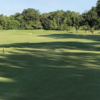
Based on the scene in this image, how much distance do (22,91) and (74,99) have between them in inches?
43.9

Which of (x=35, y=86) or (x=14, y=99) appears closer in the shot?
(x=14, y=99)

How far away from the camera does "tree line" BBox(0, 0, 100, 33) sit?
50.7 m

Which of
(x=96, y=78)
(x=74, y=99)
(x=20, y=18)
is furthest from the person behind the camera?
(x=20, y=18)

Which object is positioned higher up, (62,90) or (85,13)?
(85,13)

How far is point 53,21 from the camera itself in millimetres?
75812

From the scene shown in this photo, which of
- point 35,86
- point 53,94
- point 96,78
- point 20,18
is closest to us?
point 53,94

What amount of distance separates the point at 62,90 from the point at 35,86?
0.66 metres

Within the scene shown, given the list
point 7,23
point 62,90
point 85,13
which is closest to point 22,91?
point 62,90

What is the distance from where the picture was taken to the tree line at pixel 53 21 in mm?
50731

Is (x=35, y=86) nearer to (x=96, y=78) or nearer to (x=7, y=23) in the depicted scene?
(x=96, y=78)

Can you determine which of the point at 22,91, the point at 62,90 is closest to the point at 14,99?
the point at 22,91

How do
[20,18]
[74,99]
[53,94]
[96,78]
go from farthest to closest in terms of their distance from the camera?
[20,18] → [96,78] → [53,94] → [74,99]

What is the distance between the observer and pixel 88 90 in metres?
4.20

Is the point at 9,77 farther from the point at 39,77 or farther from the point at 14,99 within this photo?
the point at 14,99
